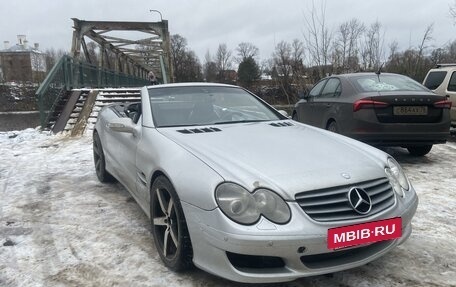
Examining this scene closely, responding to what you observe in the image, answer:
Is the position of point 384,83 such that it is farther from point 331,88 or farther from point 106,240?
point 106,240

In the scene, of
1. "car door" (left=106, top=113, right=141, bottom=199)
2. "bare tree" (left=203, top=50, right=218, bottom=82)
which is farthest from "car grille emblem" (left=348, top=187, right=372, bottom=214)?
"bare tree" (left=203, top=50, right=218, bottom=82)

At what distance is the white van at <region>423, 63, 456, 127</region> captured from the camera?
852 cm

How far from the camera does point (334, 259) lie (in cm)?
241

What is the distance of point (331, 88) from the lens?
22.8ft

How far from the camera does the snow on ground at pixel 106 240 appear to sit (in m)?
2.73

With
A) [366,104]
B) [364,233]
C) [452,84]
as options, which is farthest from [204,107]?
[452,84]

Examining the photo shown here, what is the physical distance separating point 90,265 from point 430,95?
16.9 feet

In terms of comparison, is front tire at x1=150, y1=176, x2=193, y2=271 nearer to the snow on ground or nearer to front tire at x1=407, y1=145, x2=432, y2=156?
the snow on ground

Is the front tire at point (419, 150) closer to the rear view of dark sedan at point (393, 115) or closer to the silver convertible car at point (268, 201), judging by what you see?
the rear view of dark sedan at point (393, 115)

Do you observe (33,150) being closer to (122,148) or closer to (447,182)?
(122,148)

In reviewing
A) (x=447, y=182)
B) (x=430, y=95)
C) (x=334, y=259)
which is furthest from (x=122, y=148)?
(x=430, y=95)

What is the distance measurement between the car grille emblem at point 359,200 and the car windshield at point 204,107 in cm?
165

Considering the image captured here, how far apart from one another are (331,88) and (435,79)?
376cm

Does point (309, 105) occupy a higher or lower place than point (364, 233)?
higher
